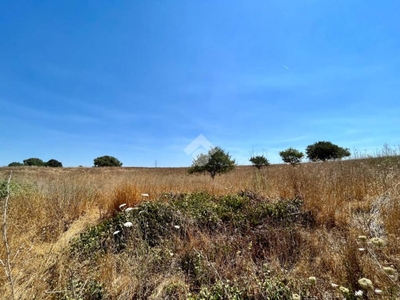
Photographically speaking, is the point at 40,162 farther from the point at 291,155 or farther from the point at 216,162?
the point at 291,155

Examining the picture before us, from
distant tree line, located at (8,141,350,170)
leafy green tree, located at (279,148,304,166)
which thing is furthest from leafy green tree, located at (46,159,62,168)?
leafy green tree, located at (279,148,304,166)

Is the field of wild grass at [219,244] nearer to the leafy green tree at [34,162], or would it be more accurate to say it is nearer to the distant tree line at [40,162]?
the distant tree line at [40,162]

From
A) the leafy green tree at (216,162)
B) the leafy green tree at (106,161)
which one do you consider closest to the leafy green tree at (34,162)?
the leafy green tree at (106,161)

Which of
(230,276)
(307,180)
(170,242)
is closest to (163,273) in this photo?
(170,242)

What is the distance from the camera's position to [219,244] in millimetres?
2740

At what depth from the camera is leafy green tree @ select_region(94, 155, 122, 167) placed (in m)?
34.5

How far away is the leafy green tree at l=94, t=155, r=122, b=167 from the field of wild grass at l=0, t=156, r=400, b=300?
1263 inches

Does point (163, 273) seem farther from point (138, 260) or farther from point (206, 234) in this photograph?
point (206, 234)

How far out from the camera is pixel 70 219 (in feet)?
13.5

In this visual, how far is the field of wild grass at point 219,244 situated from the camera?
77.3 inches

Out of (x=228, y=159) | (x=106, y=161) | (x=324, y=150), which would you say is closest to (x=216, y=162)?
(x=228, y=159)

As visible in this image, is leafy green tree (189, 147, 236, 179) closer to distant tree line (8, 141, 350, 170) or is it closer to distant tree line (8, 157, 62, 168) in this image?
distant tree line (8, 141, 350, 170)

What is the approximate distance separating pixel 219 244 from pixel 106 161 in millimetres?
35943

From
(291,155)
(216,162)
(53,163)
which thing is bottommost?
(216,162)
